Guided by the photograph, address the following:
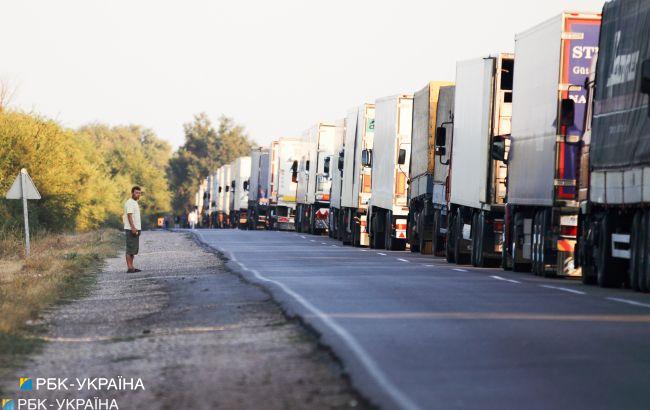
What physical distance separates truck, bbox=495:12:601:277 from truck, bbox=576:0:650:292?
0.89 m

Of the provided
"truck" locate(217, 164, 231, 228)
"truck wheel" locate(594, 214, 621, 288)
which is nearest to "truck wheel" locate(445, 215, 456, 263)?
"truck wheel" locate(594, 214, 621, 288)

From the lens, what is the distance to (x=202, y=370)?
36.3ft

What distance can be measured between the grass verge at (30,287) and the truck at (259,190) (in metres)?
34.6

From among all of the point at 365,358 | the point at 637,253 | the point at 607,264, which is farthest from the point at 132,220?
the point at 365,358

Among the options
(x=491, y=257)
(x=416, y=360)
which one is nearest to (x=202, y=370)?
(x=416, y=360)

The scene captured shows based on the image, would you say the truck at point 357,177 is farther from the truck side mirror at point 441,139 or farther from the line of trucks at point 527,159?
the truck side mirror at point 441,139

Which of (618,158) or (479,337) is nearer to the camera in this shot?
(479,337)

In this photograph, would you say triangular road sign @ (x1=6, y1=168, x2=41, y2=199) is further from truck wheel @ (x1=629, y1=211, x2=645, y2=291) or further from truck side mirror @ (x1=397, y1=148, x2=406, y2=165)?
A: truck wheel @ (x1=629, y1=211, x2=645, y2=291)

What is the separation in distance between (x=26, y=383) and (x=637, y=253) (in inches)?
435

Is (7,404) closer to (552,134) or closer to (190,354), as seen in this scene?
(190,354)

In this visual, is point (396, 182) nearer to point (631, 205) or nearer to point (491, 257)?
point (491, 257)

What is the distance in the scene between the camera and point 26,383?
36.5ft

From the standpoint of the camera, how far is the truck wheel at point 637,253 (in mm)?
19641

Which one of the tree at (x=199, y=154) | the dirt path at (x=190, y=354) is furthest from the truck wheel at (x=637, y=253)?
the tree at (x=199, y=154)
